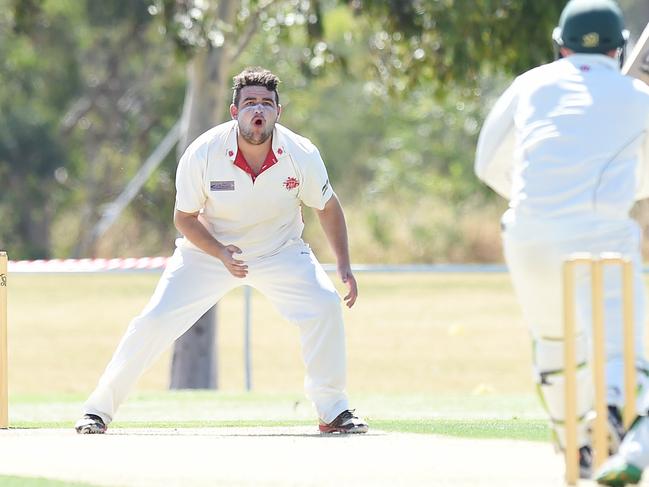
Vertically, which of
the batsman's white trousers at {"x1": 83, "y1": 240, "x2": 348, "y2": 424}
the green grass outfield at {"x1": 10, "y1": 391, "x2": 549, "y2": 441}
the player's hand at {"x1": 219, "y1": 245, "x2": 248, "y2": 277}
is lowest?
the green grass outfield at {"x1": 10, "y1": 391, "x2": 549, "y2": 441}

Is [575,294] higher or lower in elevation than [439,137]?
lower

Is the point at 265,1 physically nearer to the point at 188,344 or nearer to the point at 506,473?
the point at 188,344

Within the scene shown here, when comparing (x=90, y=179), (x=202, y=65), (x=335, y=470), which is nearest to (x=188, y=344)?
(x=202, y=65)

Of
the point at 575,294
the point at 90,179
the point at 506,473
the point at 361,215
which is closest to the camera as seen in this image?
the point at 575,294

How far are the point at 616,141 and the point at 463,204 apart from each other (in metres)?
30.9

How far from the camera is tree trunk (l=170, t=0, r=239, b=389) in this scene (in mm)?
15188

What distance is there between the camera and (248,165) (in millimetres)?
8383

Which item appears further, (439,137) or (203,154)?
(439,137)

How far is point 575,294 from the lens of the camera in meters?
5.88

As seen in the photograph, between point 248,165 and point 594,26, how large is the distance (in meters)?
2.64

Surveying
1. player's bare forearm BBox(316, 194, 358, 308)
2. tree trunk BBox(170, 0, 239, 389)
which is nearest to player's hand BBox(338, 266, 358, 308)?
player's bare forearm BBox(316, 194, 358, 308)

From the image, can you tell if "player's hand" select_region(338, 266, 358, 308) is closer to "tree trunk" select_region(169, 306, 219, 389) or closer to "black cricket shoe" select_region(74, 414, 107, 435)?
"black cricket shoe" select_region(74, 414, 107, 435)

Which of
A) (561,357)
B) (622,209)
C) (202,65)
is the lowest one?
(561,357)

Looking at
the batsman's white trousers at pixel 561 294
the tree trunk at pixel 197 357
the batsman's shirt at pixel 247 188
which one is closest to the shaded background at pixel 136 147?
the tree trunk at pixel 197 357
